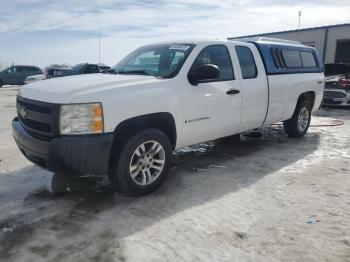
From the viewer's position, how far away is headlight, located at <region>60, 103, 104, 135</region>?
355cm

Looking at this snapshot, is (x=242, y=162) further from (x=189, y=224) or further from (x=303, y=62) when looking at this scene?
(x=303, y=62)

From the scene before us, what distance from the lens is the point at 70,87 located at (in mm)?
3781

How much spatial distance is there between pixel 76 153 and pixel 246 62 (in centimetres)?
318

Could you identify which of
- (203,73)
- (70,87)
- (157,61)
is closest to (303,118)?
(203,73)

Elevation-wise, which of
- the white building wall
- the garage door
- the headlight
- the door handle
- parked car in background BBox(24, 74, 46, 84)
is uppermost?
the white building wall

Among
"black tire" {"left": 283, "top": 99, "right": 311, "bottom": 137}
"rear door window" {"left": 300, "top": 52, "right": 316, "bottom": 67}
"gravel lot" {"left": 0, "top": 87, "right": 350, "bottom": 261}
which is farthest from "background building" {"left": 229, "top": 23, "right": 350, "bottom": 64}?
"gravel lot" {"left": 0, "top": 87, "right": 350, "bottom": 261}

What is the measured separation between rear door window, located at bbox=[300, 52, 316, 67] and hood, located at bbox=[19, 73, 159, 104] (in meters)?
4.19

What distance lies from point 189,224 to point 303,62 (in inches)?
198

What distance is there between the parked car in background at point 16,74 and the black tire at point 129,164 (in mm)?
22772

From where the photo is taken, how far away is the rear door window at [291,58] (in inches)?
259

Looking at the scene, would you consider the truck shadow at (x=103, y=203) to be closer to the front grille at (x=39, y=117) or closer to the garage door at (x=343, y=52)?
the front grille at (x=39, y=117)

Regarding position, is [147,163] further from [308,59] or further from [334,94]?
[334,94]

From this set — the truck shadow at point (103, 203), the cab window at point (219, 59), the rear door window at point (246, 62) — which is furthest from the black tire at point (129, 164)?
the rear door window at point (246, 62)

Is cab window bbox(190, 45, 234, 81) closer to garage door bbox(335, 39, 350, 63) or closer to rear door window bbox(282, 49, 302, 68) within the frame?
rear door window bbox(282, 49, 302, 68)
